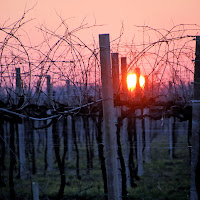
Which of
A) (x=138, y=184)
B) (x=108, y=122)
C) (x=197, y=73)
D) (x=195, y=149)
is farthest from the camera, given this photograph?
(x=138, y=184)

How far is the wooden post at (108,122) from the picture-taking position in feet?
10.9

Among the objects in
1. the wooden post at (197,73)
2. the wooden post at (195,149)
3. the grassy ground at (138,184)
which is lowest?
the grassy ground at (138,184)

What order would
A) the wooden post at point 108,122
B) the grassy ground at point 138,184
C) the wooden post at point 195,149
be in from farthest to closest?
the grassy ground at point 138,184 < the wooden post at point 195,149 < the wooden post at point 108,122

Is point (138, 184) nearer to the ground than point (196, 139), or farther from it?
nearer to the ground

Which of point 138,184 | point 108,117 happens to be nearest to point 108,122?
point 108,117

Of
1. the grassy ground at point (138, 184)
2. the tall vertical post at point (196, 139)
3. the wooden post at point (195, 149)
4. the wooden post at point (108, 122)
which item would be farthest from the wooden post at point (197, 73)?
the grassy ground at point (138, 184)

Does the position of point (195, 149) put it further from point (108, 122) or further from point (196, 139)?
point (108, 122)

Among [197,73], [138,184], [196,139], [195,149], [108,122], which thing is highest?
[197,73]

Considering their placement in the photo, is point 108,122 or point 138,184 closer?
point 108,122

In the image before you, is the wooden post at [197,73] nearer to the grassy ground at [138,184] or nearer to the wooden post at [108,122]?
the wooden post at [108,122]

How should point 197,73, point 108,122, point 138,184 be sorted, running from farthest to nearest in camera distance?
1. point 138,184
2. point 197,73
3. point 108,122

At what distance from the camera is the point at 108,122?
131 inches

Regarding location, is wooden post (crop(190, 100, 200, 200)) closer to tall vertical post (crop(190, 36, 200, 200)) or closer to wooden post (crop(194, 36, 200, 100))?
tall vertical post (crop(190, 36, 200, 200))

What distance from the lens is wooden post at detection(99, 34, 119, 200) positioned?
333 centimetres
